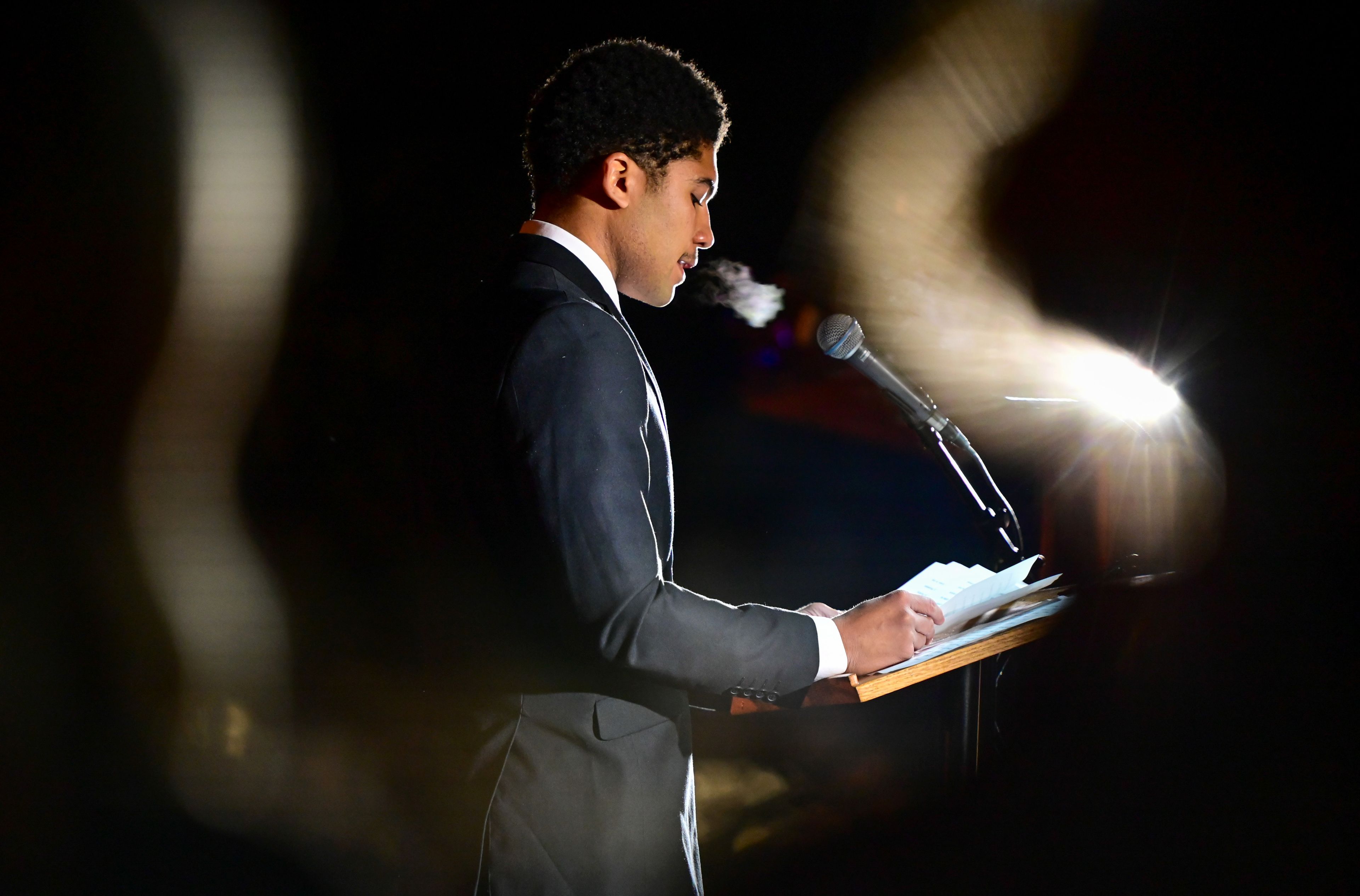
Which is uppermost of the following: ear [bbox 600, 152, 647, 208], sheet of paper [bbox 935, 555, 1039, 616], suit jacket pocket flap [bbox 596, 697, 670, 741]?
ear [bbox 600, 152, 647, 208]

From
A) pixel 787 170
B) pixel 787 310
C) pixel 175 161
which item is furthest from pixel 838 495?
pixel 175 161

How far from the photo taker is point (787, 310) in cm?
208

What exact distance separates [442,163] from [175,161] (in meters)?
0.63

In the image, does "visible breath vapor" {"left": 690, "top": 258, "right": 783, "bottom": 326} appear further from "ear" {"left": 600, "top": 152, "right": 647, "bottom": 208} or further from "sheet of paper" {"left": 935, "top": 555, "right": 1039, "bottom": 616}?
"sheet of paper" {"left": 935, "top": 555, "right": 1039, "bottom": 616}

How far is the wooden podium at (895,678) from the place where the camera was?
2.72 ft

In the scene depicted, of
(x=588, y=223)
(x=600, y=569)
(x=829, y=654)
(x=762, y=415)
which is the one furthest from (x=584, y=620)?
(x=762, y=415)

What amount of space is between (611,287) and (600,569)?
→ 0.41 meters

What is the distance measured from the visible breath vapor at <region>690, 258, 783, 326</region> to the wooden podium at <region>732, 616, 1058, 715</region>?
1.31 m

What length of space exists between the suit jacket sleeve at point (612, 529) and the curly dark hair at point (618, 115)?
0.99 feet

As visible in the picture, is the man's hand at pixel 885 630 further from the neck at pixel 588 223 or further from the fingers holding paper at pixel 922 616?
the neck at pixel 588 223

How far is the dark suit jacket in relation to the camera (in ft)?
2.67

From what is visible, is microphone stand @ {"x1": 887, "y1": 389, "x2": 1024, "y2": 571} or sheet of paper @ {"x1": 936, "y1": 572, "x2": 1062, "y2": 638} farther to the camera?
microphone stand @ {"x1": 887, "y1": 389, "x2": 1024, "y2": 571}

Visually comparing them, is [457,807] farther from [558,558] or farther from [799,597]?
[799,597]

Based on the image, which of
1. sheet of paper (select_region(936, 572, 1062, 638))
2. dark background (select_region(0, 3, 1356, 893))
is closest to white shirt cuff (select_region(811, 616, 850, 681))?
sheet of paper (select_region(936, 572, 1062, 638))
